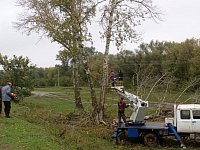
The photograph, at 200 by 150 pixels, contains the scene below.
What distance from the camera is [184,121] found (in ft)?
67.4

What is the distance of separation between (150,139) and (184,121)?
6.29ft

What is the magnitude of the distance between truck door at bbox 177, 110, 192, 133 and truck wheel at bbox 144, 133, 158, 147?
1.24m

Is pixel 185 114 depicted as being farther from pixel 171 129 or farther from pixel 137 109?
pixel 137 109

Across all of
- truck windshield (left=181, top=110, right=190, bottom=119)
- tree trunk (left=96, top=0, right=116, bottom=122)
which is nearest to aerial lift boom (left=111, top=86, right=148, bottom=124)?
truck windshield (left=181, top=110, right=190, bottom=119)

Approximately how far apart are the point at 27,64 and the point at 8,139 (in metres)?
30.0

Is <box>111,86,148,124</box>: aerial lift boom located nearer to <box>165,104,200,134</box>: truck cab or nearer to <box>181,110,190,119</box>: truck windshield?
<box>165,104,200,134</box>: truck cab

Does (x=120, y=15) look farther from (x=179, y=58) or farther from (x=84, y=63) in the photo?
(x=179, y=58)

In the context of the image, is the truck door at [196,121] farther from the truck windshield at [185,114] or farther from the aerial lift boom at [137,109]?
the aerial lift boom at [137,109]

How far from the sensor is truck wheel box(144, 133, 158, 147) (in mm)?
20625

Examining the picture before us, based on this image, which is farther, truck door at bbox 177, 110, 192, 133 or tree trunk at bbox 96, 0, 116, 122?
tree trunk at bbox 96, 0, 116, 122

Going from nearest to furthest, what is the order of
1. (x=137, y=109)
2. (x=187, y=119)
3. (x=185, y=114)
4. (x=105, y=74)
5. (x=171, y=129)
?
(x=171, y=129), (x=187, y=119), (x=185, y=114), (x=137, y=109), (x=105, y=74)

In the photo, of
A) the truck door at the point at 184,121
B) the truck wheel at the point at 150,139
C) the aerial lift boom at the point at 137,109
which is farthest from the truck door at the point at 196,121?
the aerial lift boom at the point at 137,109

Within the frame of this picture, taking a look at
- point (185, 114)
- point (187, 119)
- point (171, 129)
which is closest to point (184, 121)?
point (187, 119)

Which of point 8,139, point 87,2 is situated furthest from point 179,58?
point 8,139
